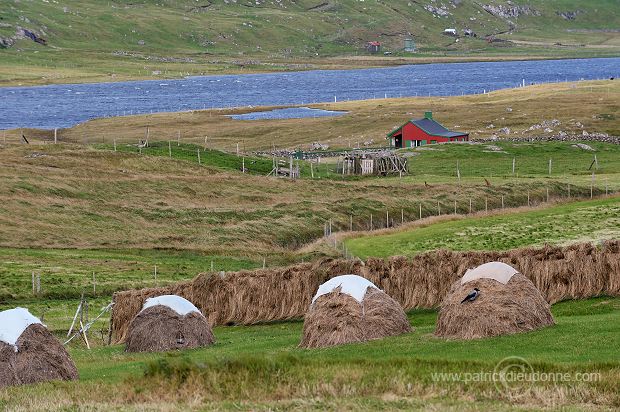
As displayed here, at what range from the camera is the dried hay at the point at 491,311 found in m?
30.3

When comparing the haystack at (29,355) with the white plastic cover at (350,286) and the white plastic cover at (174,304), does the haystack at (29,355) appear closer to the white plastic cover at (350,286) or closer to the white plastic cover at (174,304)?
the white plastic cover at (174,304)

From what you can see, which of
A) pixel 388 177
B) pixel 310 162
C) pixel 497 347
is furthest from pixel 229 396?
pixel 310 162

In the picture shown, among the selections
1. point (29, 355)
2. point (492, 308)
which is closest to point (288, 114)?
point (492, 308)

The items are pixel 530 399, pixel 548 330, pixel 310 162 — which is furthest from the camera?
pixel 310 162

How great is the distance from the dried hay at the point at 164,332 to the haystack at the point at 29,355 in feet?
16.4

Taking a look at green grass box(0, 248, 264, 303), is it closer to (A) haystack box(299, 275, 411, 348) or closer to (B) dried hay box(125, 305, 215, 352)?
(B) dried hay box(125, 305, 215, 352)

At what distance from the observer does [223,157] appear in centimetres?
10219

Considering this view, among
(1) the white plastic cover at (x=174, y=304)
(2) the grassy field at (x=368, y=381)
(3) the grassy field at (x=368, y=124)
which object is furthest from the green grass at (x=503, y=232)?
(3) the grassy field at (x=368, y=124)

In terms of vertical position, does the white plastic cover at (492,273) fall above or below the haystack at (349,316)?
above

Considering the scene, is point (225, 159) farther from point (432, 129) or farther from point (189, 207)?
point (432, 129)

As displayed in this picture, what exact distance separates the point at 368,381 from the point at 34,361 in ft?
31.4

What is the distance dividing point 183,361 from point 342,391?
383cm

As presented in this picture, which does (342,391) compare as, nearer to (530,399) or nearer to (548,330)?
(530,399)

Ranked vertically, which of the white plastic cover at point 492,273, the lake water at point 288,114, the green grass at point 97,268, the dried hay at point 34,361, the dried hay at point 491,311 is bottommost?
the green grass at point 97,268
